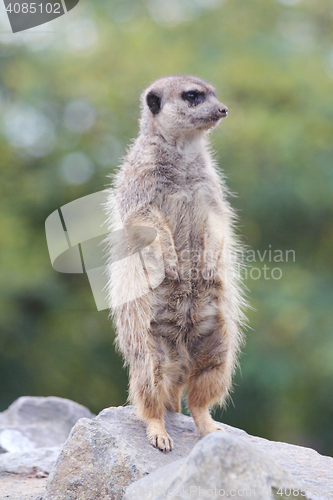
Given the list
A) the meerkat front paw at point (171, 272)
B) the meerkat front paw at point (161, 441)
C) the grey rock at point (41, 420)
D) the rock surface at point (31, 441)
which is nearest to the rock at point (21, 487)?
the rock surface at point (31, 441)

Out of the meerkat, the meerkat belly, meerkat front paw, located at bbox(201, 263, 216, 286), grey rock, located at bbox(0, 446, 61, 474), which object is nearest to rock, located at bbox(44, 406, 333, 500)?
the meerkat

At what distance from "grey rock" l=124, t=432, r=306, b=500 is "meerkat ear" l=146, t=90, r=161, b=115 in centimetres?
230

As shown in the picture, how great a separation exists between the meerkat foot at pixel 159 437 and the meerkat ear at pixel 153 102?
198 centimetres

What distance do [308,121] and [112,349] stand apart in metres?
3.80

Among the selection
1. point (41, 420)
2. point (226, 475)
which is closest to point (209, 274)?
point (226, 475)

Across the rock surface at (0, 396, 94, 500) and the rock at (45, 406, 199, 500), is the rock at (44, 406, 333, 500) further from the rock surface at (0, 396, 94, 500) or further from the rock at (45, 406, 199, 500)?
the rock surface at (0, 396, 94, 500)

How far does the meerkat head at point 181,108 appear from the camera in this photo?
3.44m

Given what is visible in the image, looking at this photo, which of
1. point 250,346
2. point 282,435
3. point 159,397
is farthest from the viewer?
point 282,435

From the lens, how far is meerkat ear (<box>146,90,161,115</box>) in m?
3.62

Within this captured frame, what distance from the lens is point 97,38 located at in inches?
293

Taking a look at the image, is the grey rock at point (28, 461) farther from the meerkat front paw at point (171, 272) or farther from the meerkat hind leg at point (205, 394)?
the meerkat front paw at point (171, 272)

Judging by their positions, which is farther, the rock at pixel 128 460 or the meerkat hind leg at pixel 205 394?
the meerkat hind leg at pixel 205 394

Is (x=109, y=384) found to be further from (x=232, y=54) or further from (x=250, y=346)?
(x=232, y=54)

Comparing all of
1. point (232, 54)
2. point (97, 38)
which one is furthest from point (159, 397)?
point (97, 38)
